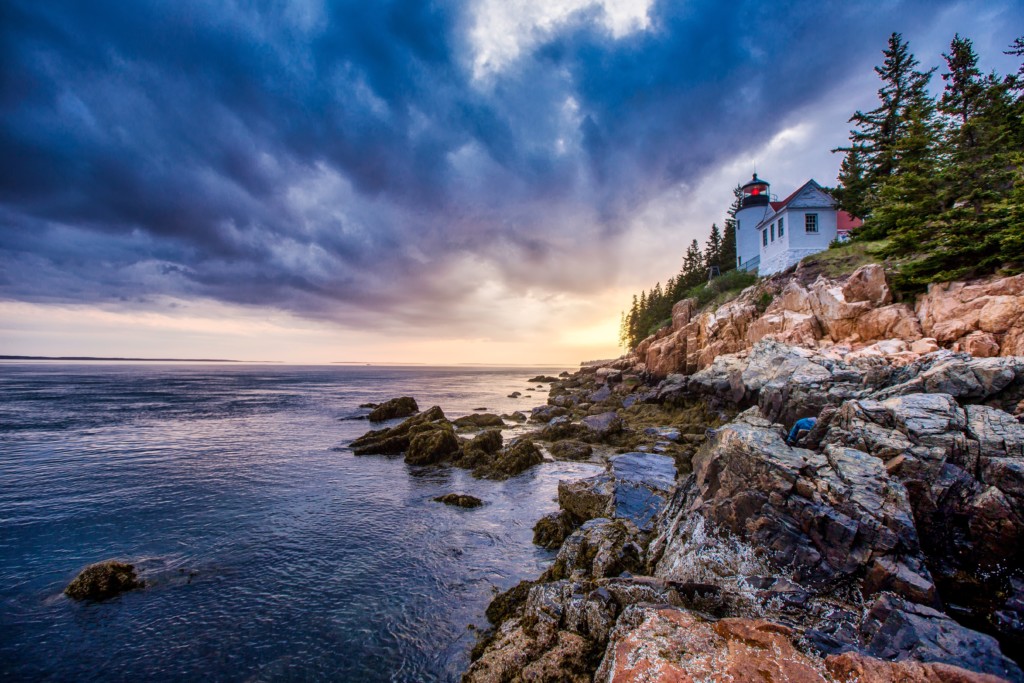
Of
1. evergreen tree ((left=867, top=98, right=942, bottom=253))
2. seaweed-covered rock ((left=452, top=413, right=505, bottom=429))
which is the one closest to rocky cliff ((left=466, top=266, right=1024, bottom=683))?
evergreen tree ((left=867, top=98, right=942, bottom=253))

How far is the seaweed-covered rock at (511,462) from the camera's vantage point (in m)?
20.6

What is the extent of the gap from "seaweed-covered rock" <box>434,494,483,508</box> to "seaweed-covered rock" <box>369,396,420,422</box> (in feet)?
82.8

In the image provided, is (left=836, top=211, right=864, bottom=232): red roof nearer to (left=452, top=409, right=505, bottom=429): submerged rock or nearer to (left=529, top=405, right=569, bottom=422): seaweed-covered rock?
(left=529, top=405, right=569, bottom=422): seaweed-covered rock

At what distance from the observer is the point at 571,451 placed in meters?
24.0

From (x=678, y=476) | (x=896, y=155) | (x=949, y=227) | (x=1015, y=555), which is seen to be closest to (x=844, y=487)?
(x=1015, y=555)

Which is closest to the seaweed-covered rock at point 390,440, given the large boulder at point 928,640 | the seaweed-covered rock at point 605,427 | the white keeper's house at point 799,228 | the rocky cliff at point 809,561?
the seaweed-covered rock at point 605,427

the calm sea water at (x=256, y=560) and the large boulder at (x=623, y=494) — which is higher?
the large boulder at (x=623, y=494)

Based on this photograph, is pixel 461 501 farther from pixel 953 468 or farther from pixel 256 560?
pixel 953 468

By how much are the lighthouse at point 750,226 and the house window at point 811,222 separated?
9.82 m

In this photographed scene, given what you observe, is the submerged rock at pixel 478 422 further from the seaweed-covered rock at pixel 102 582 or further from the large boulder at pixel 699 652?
the large boulder at pixel 699 652

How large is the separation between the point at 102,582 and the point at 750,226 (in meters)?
66.4

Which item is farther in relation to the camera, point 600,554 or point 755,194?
point 755,194

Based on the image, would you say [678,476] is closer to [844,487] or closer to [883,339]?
[844,487]

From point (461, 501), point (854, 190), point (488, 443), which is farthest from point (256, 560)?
point (854, 190)
